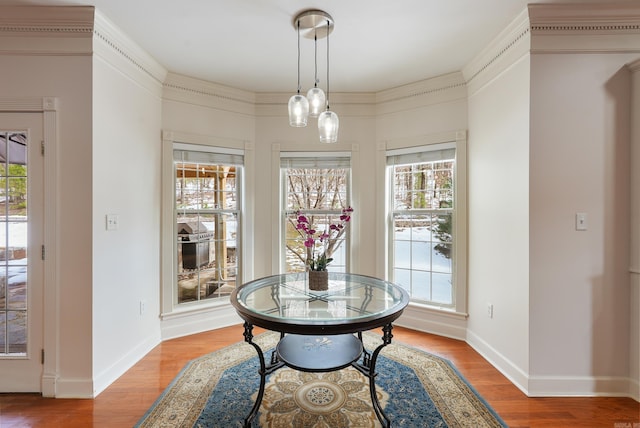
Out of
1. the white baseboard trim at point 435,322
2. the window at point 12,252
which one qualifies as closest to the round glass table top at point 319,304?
the white baseboard trim at point 435,322

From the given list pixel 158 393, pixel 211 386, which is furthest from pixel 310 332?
Result: pixel 158 393

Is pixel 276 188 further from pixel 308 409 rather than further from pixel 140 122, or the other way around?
pixel 308 409

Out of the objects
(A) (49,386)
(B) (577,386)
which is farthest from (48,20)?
(B) (577,386)

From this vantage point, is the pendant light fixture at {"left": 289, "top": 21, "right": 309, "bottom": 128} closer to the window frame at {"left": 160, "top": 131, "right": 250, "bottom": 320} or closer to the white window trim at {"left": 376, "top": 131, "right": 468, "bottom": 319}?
the window frame at {"left": 160, "top": 131, "right": 250, "bottom": 320}

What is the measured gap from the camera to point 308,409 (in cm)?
196

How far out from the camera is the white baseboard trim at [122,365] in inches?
86.8

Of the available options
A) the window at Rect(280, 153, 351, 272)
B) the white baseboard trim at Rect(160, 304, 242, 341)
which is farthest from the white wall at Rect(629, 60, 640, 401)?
the white baseboard trim at Rect(160, 304, 242, 341)

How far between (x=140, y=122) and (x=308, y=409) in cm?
277

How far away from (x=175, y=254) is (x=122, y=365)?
3.62 feet

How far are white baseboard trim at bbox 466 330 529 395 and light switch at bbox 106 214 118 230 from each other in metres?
3.34

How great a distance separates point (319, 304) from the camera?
1.91 meters

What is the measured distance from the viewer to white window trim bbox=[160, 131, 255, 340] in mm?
3082

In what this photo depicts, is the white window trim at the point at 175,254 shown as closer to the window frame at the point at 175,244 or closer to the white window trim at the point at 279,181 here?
the window frame at the point at 175,244

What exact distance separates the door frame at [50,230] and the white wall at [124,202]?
0.25 meters
